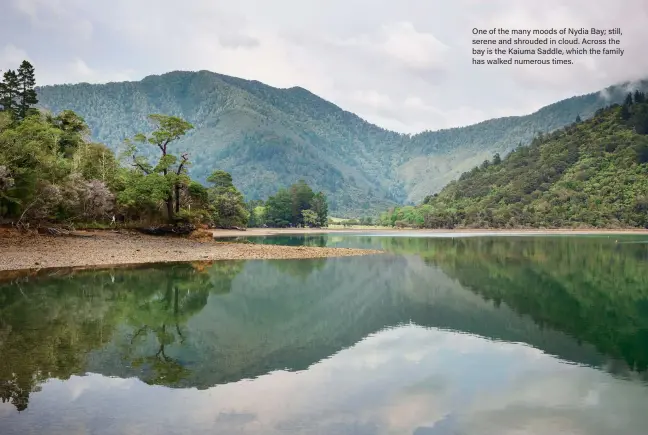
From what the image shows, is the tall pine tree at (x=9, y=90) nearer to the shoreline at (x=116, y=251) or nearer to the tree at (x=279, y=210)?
the shoreline at (x=116, y=251)

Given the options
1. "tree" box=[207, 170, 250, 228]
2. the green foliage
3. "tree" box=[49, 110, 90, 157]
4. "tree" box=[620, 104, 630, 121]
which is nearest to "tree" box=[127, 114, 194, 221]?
"tree" box=[49, 110, 90, 157]

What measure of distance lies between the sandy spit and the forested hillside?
10642 cm

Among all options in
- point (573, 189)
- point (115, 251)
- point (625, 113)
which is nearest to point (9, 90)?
point (115, 251)

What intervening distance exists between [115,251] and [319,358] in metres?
33.0

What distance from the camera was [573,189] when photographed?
156 m

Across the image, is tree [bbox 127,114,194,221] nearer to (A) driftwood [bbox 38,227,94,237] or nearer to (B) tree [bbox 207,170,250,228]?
(A) driftwood [bbox 38,227,94,237]

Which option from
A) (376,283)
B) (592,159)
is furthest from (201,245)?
(592,159)

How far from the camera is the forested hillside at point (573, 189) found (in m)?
141

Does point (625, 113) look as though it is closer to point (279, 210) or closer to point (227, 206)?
point (279, 210)

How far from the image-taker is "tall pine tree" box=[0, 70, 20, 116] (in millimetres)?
73500

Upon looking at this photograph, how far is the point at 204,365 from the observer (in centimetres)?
1430

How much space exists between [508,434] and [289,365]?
6.50 metres

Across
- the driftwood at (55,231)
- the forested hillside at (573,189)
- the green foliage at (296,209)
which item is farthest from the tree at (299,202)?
the driftwood at (55,231)

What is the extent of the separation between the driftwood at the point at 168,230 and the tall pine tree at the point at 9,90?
33.2 meters
